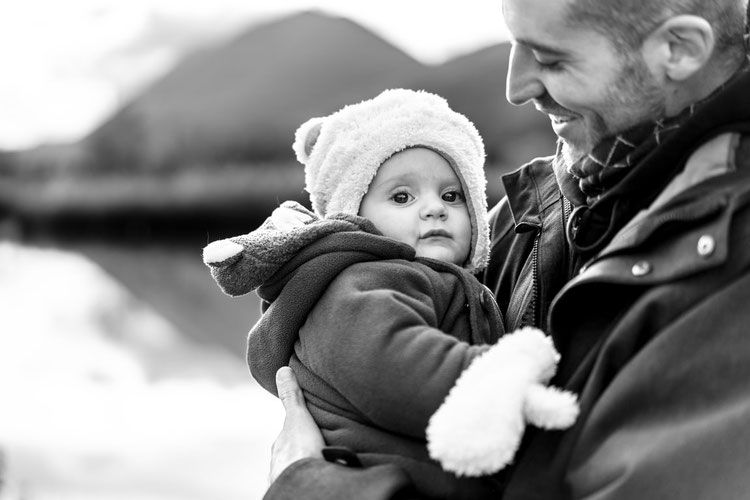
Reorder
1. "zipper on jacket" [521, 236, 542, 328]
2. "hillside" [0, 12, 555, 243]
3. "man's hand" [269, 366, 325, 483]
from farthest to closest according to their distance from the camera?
"hillside" [0, 12, 555, 243] < "zipper on jacket" [521, 236, 542, 328] < "man's hand" [269, 366, 325, 483]

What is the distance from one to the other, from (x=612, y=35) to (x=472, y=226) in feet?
1.53

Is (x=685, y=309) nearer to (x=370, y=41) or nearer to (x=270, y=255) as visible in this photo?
(x=270, y=255)

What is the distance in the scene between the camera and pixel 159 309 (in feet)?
24.9

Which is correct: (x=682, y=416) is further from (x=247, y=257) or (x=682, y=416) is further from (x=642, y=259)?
(x=247, y=257)

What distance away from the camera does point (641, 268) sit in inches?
45.5

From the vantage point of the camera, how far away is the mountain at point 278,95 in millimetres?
4961

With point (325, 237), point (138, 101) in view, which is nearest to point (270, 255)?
point (325, 237)

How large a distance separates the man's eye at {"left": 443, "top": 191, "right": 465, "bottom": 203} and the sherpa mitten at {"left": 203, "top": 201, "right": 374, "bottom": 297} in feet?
0.64

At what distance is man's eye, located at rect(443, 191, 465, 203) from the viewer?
5.29 feet

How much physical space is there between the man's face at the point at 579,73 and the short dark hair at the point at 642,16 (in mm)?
12

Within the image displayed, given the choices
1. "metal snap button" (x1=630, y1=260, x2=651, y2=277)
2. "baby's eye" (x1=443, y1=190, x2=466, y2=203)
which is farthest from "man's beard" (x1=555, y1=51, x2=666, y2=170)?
"baby's eye" (x1=443, y1=190, x2=466, y2=203)

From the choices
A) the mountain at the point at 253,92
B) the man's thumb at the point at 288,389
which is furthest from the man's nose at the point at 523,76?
the mountain at the point at 253,92

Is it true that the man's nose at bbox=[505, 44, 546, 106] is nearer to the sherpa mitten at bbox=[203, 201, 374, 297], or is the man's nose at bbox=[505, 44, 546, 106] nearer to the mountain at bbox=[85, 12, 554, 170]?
the sherpa mitten at bbox=[203, 201, 374, 297]

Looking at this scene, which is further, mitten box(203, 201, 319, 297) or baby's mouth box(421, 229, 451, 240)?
baby's mouth box(421, 229, 451, 240)
